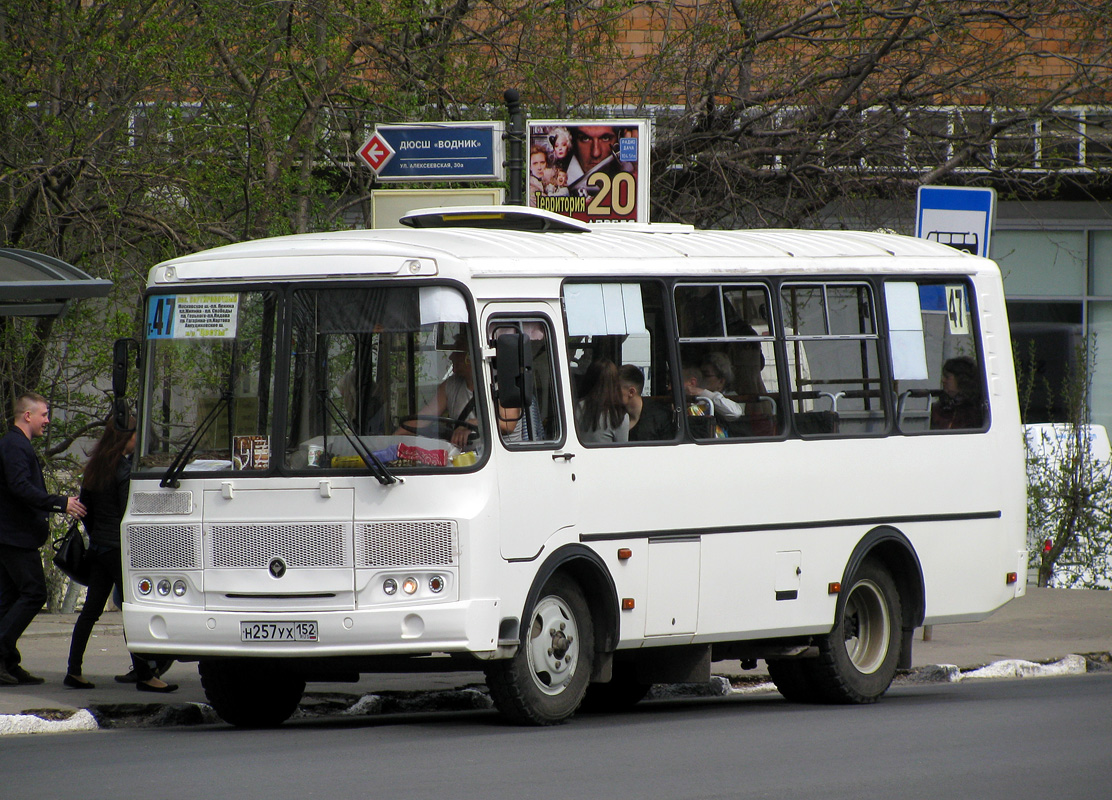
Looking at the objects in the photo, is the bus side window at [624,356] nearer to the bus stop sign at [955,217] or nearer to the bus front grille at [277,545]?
the bus front grille at [277,545]

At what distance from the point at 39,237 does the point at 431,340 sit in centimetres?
688

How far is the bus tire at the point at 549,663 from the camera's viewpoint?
904 centimetres

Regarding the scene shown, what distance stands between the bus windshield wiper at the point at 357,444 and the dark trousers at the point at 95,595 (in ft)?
8.35

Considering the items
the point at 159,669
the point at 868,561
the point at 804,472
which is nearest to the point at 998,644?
the point at 868,561

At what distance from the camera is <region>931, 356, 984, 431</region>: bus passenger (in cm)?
1136

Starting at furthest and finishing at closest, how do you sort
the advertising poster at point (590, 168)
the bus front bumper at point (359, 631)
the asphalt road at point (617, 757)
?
the advertising poster at point (590, 168), the bus front bumper at point (359, 631), the asphalt road at point (617, 757)

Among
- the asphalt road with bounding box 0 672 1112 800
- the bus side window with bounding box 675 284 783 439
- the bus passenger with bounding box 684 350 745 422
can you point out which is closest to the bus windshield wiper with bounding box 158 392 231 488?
the asphalt road with bounding box 0 672 1112 800

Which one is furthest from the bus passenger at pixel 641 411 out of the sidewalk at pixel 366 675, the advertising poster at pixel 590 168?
the advertising poster at pixel 590 168

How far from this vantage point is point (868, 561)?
36.4ft

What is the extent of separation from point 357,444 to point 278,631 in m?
1.02

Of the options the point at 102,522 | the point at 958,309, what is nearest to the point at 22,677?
the point at 102,522

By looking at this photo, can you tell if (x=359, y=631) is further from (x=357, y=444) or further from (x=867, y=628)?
(x=867, y=628)

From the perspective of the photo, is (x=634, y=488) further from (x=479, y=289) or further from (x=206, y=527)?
(x=206, y=527)

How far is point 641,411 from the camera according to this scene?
9.86 meters
